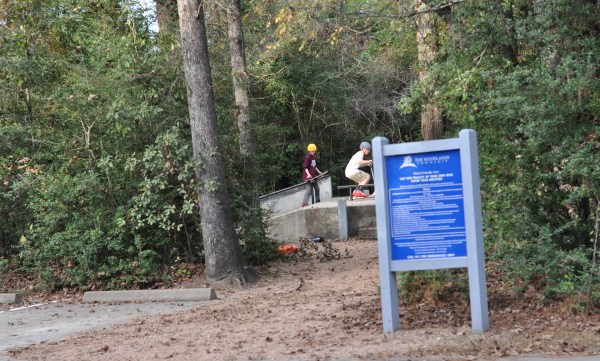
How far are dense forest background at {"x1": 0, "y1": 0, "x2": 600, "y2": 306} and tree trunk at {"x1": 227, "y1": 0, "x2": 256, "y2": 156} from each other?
318mm

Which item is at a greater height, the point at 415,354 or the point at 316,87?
the point at 316,87

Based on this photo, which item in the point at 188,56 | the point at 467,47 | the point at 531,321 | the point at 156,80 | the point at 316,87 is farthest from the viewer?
the point at 316,87

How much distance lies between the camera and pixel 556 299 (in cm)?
1015

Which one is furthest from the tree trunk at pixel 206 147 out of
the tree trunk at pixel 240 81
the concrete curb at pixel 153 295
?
the tree trunk at pixel 240 81

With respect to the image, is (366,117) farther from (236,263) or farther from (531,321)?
(531,321)

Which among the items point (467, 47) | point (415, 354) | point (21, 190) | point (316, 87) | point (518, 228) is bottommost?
point (415, 354)

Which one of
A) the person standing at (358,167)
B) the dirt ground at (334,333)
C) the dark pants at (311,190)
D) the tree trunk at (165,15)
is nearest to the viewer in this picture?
the dirt ground at (334,333)

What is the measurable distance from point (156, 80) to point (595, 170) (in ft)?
29.0

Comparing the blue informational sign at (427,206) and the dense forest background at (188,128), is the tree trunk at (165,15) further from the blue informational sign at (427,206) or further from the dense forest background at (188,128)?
the blue informational sign at (427,206)

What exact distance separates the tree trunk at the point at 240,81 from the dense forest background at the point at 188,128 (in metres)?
0.32

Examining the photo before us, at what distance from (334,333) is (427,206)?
1716 millimetres

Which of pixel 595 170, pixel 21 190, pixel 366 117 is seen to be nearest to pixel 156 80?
pixel 21 190

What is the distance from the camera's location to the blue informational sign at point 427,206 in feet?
30.6

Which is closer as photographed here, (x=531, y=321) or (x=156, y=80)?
(x=531, y=321)
